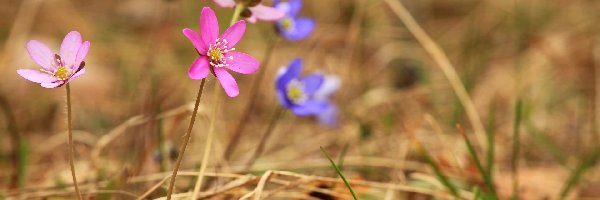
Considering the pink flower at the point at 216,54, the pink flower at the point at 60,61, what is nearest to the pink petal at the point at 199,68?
the pink flower at the point at 216,54

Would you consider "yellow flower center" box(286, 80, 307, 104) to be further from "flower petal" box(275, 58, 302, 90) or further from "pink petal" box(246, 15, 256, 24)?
"pink petal" box(246, 15, 256, 24)

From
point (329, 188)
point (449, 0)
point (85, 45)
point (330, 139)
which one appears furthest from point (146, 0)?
point (85, 45)

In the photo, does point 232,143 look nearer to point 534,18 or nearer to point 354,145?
point 354,145

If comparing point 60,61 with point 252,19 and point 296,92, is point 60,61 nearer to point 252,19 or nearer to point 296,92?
point 252,19

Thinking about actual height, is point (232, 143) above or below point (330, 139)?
below

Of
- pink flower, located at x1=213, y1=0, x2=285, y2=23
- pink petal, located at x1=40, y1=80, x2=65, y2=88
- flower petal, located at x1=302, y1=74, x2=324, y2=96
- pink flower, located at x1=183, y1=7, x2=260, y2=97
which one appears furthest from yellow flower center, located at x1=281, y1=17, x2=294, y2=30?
pink petal, located at x1=40, y1=80, x2=65, y2=88

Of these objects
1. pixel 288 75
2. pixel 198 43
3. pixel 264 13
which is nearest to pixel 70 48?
pixel 198 43
